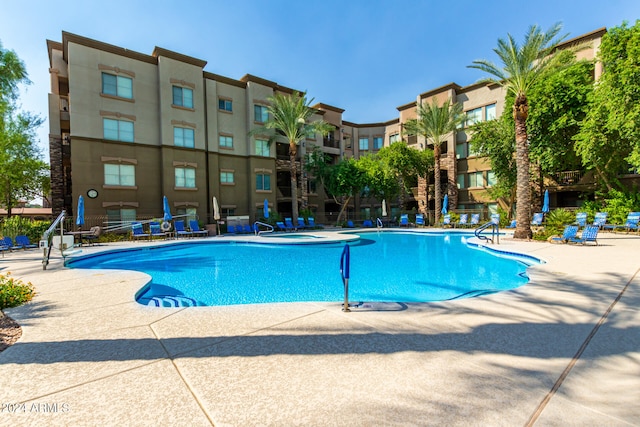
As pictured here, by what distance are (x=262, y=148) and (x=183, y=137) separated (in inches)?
277

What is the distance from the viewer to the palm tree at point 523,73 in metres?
16.3

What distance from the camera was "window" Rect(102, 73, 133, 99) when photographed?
21547 mm

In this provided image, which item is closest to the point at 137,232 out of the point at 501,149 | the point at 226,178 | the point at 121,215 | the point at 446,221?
the point at 121,215

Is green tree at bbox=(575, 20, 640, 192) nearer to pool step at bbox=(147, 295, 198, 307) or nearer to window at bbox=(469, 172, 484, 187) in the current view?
window at bbox=(469, 172, 484, 187)

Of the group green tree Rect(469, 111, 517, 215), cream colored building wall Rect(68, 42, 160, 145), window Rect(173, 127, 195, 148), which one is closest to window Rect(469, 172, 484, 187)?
green tree Rect(469, 111, 517, 215)

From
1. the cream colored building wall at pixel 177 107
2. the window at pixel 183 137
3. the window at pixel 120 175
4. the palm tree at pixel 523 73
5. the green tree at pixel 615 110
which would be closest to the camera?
the palm tree at pixel 523 73

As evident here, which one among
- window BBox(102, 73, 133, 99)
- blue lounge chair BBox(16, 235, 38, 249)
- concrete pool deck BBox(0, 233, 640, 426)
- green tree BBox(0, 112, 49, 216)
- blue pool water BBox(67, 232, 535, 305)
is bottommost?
blue pool water BBox(67, 232, 535, 305)

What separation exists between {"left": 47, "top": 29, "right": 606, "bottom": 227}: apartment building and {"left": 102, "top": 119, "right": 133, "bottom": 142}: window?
0.20 feet

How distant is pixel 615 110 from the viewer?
17656mm

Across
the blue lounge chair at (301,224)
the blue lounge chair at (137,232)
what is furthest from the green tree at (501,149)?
the blue lounge chair at (137,232)

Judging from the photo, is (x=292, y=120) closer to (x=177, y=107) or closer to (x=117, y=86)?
(x=177, y=107)

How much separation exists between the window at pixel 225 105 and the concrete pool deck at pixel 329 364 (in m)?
24.6

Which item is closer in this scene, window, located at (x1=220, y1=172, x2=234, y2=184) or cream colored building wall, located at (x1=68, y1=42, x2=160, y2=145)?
cream colored building wall, located at (x1=68, y1=42, x2=160, y2=145)

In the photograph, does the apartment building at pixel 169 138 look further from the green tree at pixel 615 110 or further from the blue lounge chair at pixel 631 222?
the blue lounge chair at pixel 631 222
